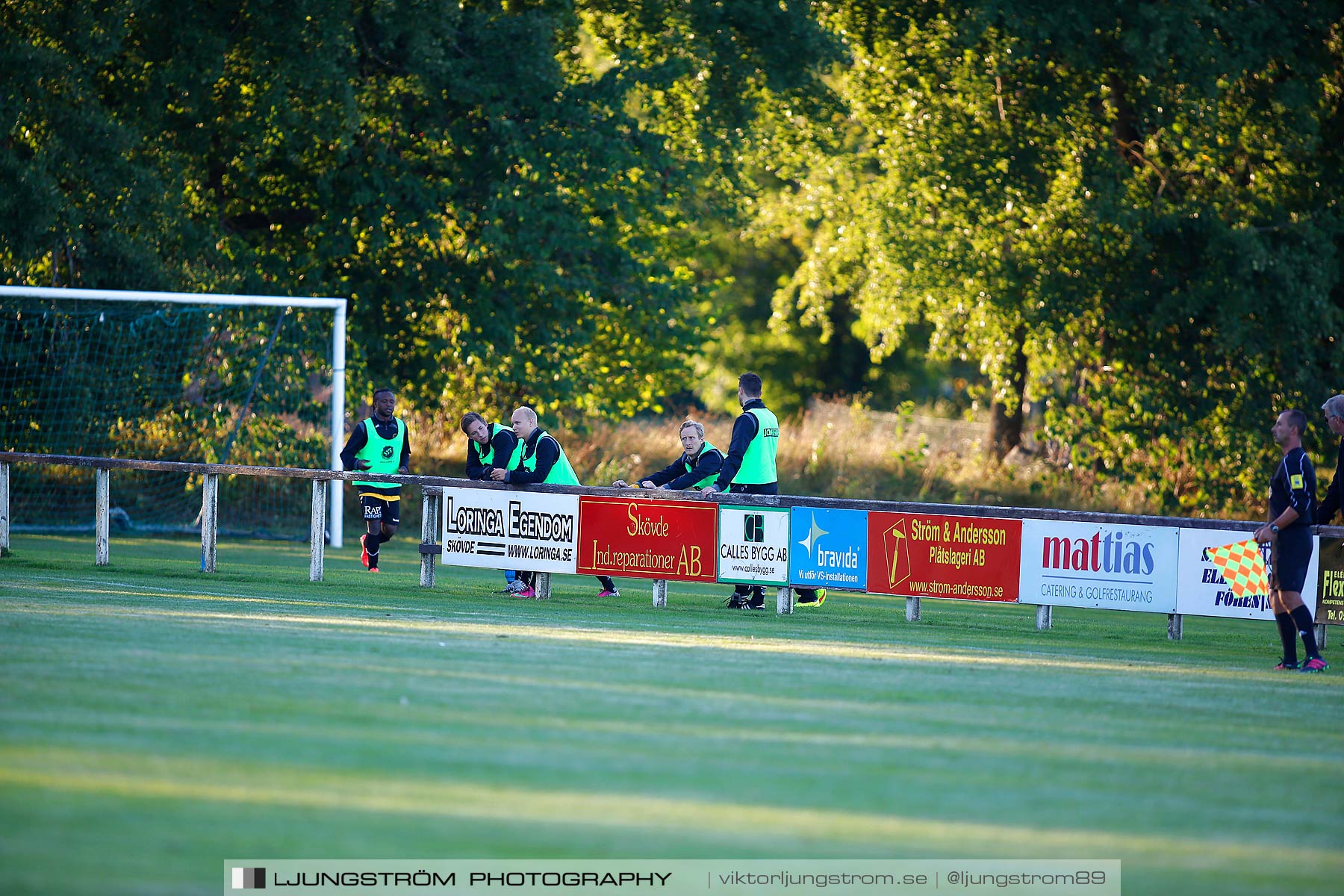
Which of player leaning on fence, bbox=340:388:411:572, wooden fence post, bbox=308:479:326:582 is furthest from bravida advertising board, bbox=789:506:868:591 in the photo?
player leaning on fence, bbox=340:388:411:572

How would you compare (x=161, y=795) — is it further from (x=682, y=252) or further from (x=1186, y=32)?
(x=682, y=252)

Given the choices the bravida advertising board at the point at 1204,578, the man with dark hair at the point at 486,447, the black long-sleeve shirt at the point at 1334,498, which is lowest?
the bravida advertising board at the point at 1204,578

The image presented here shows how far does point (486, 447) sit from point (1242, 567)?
24.7 ft

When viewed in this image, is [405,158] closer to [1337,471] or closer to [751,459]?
[751,459]

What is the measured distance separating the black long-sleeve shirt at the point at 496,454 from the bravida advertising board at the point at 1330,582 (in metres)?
7.65

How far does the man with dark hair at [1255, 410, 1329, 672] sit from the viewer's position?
11.7m

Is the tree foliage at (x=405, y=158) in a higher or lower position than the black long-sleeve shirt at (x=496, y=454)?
higher

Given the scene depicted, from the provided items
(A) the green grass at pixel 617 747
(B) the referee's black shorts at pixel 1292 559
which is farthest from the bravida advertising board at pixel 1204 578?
(B) the referee's black shorts at pixel 1292 559

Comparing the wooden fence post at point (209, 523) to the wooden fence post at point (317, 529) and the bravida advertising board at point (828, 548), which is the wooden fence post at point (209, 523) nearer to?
the wooden fence post at point (317, 529)

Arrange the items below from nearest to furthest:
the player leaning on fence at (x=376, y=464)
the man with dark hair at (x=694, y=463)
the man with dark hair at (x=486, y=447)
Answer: the man with dark hair at (x=694, y=463), the man with dark hair at (x=486, y=447), the player leaning on fence at (x=376, y=464)

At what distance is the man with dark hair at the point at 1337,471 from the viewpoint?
39.5ft

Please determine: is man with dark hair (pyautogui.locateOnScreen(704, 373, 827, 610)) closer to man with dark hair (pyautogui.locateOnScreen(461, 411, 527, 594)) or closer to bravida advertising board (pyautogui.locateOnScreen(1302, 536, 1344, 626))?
man with dark hair (pyautogui.locateOnScreen(461, 411, 527, 594))

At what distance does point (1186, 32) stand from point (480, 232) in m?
12.2

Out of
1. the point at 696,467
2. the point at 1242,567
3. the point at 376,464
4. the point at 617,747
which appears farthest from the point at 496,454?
the point at 617,747
